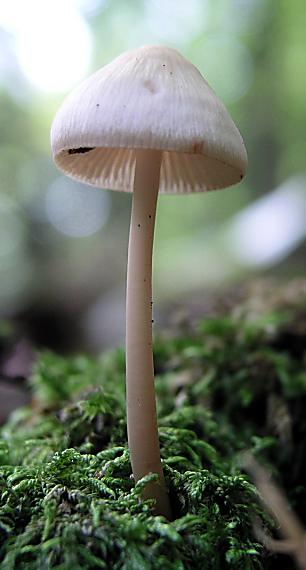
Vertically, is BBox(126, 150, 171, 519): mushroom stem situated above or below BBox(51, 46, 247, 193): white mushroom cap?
below

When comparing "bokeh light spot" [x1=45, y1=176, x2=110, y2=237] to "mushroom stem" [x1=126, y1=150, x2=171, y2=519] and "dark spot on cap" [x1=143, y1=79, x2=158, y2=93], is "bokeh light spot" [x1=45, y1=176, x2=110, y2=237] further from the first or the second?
"dark spot on cap" [x1=143, y1=79, x2=158, y2=93]

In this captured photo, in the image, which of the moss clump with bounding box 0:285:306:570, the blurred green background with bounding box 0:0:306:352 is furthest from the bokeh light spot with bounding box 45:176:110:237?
the moss clump with bounding box 0:285:306:570

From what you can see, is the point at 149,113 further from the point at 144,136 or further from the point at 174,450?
the point at 174,450

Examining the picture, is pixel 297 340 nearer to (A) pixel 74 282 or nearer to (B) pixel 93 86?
(B) pixel 93 86

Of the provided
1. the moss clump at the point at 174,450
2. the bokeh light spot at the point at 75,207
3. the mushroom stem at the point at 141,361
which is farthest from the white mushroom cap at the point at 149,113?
the bokeh light spot at the point at 75,207

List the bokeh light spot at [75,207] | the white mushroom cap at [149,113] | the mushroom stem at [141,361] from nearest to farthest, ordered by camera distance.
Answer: the white mushroom cap at [149,113], the mushroom stem at [141,361], the bokeh light spot at [75,207]

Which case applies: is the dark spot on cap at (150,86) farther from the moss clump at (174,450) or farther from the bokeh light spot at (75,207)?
the bokeh light spot at (75,207)

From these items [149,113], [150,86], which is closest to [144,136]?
[149,113]
